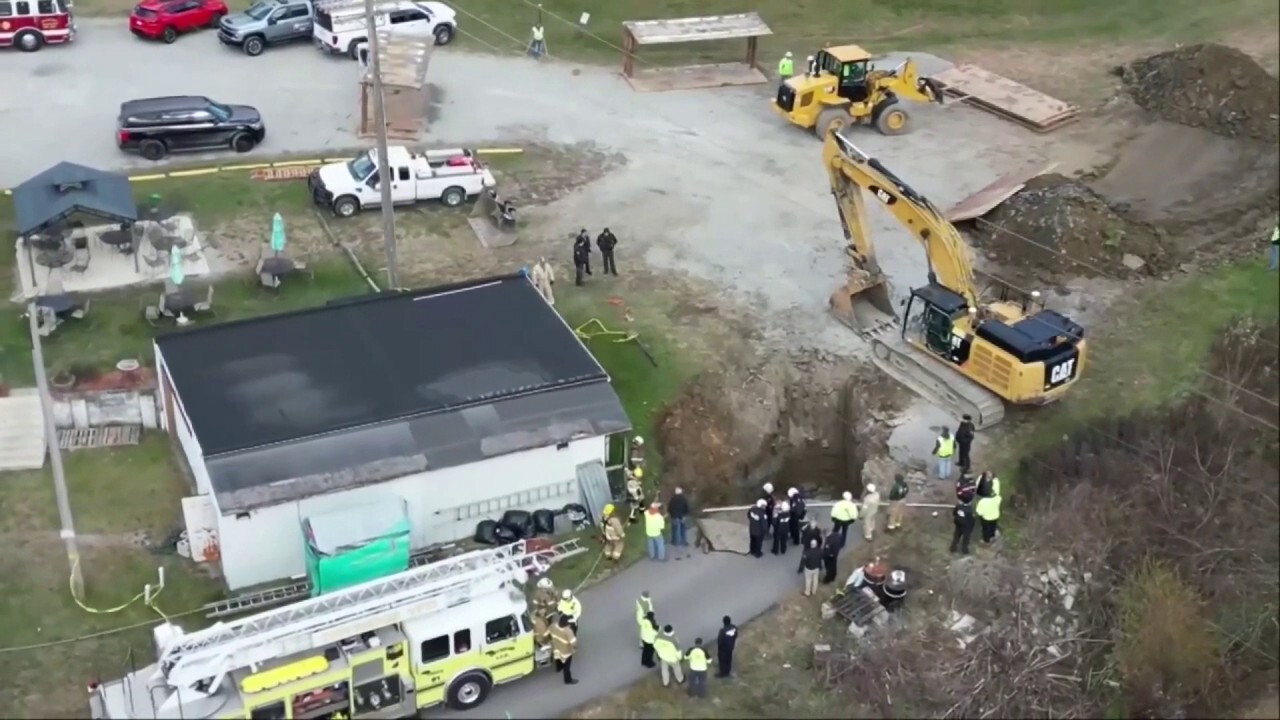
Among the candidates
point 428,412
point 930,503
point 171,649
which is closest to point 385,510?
point 428,412

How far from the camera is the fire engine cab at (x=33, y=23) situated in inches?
1777

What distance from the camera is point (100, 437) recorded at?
30531 mm

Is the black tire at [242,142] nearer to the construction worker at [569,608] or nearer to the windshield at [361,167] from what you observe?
the windshield at [361,167]

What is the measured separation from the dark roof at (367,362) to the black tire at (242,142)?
11448mm

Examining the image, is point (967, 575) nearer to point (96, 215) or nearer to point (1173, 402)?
point (1173, 402)

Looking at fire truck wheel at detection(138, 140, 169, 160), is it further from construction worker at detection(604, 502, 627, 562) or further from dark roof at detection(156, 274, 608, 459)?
construction worker at detection(604, 502, 627, 562)

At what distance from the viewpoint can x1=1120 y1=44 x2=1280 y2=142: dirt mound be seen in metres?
41.3

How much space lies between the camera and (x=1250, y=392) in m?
31.4

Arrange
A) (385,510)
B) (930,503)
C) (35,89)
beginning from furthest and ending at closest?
1. (35,89)
2. (930,503)
3. (385,510)

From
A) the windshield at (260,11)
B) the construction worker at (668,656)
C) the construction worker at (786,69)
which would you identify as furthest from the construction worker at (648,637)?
the windshield at (260,11)

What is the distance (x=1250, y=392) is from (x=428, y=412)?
17192 mm

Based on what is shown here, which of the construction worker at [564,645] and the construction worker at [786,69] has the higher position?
the construction worker at [786,69]

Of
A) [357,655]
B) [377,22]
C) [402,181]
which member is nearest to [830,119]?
[402,181]

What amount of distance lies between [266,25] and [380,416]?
22.6m
